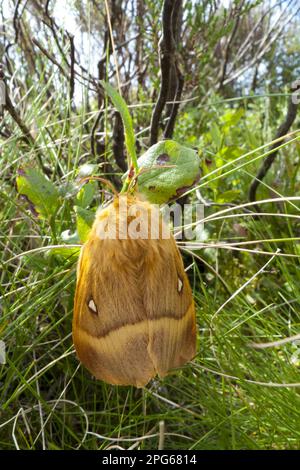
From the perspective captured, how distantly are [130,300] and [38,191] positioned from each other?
1.07 feet

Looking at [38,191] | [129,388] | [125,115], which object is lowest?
[129,388]

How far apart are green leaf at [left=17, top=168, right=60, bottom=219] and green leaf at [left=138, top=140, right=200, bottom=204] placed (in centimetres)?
19

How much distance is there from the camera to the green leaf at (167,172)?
2.10 feet

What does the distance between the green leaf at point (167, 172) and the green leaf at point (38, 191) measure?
0.19 metres

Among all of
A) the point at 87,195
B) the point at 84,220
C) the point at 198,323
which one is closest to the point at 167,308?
the point at 84,220

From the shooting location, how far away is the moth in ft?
1.67

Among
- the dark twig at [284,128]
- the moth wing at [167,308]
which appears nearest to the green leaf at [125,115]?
the moth wing at [167,308]

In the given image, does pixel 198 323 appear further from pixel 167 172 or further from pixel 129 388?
pixel 167 172

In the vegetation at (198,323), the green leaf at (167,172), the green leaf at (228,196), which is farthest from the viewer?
the green leaf at (228,196)

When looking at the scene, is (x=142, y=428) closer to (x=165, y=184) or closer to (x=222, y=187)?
(x=165, y=184)

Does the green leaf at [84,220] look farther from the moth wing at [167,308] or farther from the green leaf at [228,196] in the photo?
the green leaf at [228,196]

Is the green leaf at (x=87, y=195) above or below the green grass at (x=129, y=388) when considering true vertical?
above

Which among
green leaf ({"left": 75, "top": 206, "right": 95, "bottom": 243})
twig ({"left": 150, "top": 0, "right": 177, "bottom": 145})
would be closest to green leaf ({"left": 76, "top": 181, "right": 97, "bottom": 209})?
green leaf ({"left": 75, "top": 206, "right": 95, "bottom": 243})

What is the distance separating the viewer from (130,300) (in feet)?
1.67
